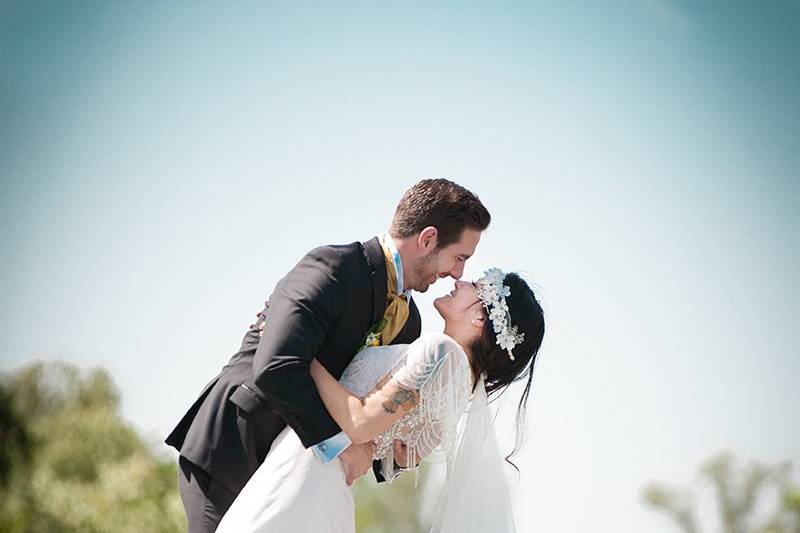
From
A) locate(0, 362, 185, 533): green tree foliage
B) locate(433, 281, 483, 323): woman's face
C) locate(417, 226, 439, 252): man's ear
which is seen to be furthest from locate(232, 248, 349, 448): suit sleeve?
locate(0, 362, 185, 533): green tree foliage

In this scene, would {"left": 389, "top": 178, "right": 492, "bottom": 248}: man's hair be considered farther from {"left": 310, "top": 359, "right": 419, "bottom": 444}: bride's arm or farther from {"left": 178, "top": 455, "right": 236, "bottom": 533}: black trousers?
{"left": 178, "top": 455, "right": 236, "bottom": 533}: black trousers

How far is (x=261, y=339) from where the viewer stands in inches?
115

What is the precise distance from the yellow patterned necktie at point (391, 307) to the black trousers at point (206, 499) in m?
0.69

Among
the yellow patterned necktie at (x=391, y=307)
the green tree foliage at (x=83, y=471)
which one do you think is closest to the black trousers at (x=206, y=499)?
the yellow patterned necktie at (x=391, y=307)

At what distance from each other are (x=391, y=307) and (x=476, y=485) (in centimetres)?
71

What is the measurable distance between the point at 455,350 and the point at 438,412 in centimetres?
20

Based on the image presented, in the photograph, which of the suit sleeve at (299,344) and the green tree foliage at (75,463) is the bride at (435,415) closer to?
the suit sleeve at (299,344)

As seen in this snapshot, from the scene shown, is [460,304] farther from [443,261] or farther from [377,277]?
[377,277]

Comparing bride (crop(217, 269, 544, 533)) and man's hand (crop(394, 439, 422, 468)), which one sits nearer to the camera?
bride (crop(217, 269, 544, 533))

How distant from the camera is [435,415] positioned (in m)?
3.06

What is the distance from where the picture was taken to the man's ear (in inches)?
128

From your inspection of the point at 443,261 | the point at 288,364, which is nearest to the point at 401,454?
the point at 443,261

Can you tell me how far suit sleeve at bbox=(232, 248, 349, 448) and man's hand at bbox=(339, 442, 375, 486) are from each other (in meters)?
0.16

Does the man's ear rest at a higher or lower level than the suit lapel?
higher
